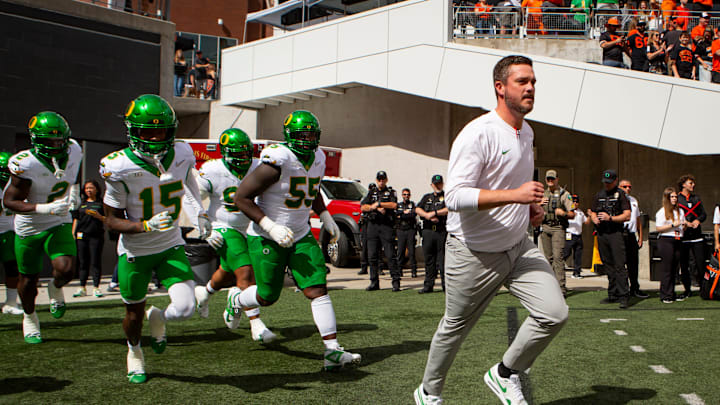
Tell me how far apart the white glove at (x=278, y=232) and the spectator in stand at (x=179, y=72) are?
16.7 meters

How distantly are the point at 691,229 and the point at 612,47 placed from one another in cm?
648

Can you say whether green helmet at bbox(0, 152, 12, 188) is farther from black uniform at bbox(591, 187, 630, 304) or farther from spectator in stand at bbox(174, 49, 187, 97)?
spectator in stand at bbox(174, 49, 187, 97)

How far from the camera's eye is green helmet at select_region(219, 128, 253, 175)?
708 centimetres

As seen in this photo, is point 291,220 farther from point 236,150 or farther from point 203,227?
point 236,150

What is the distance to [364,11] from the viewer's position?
19.9 metres

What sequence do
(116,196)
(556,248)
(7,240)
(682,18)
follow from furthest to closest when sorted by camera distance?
(682,18) → (556,248) → (7,240) → (116,196)

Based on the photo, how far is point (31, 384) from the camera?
4.91 meters

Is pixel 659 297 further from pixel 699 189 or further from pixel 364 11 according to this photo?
pixel 364 11

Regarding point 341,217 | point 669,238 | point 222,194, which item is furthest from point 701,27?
point 222,194

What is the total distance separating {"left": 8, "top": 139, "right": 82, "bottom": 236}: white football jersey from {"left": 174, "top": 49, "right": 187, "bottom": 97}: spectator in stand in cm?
1454

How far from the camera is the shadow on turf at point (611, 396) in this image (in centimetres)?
430

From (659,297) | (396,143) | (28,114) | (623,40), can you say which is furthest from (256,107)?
(659,297)

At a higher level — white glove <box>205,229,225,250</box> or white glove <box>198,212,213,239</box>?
white glove <box>198,212,213,239</box>

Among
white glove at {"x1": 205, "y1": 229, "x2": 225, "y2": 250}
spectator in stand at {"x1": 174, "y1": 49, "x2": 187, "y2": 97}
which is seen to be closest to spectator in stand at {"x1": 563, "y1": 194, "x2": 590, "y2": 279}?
white glove at {"x1": 205, "y1": 229, "x2": 225, "y2": 250}
